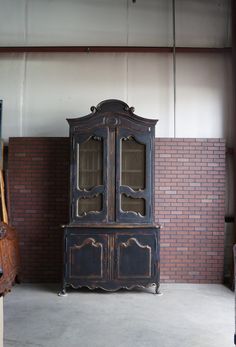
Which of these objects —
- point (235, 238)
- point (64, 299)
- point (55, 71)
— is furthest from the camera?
point (55, 71)

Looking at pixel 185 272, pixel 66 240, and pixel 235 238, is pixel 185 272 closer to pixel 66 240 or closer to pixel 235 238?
pixel 235 238

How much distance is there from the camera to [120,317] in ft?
11.9

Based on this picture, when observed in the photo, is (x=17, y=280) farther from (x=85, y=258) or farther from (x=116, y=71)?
(x=116, y=71)

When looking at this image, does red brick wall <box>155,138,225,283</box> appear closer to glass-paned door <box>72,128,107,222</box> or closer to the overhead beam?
glass-paned door <box>72,128,107,222</box>

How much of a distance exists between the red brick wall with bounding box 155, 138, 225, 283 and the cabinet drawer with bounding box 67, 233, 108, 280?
102cm

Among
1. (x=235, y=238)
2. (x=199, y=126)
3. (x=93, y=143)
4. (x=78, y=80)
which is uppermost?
(x=78, y=80)

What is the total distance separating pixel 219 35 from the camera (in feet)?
16.9

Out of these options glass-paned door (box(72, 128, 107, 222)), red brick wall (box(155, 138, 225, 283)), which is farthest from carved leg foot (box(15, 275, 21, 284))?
red brick wall (box(155, 138, 225, 283))

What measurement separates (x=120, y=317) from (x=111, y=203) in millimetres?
1369

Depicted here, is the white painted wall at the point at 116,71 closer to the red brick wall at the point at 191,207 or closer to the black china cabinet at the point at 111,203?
the red brick wall at the point at 191,207

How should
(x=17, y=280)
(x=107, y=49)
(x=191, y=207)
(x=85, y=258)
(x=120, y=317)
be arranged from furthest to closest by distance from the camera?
(x=107, y=49), (x=191, y=207), (x=17, y=280), (x=85, y=258), (x=120, y=317)

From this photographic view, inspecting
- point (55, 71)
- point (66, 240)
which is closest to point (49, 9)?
point (55, 71)

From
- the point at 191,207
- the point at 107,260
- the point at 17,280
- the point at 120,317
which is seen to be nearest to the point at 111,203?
the point at 107,260

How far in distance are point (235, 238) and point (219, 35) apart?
3028mm
